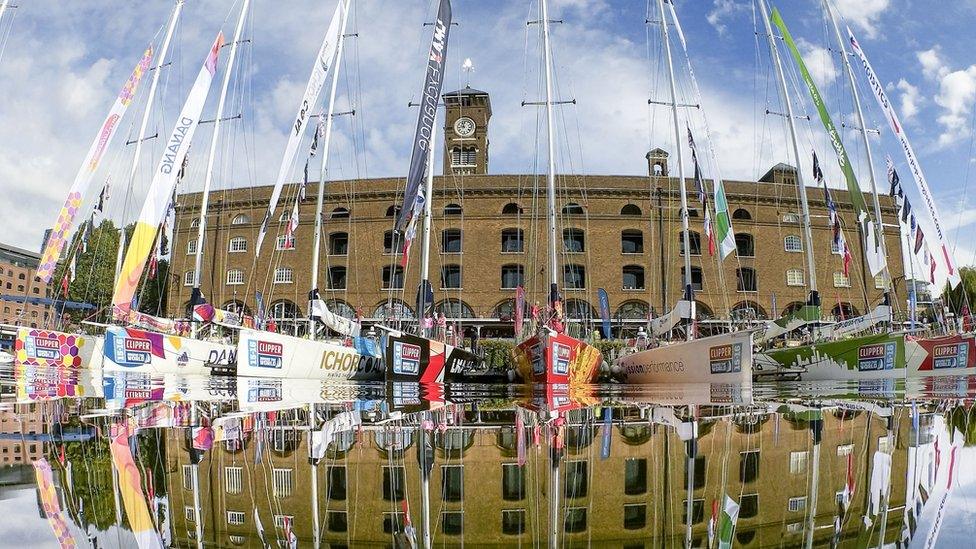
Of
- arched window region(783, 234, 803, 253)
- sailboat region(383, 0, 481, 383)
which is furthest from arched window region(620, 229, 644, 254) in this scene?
sailboat region(383, 0, 481, 383)

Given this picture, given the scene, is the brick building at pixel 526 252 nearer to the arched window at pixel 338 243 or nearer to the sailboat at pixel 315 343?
the arched window at pixel 338 243

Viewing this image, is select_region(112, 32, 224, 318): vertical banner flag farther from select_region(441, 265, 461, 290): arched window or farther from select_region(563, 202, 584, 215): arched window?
select_region(563, 202, 584, 215): arched window

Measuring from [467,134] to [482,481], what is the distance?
2098 inches

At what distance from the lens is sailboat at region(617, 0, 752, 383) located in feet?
58.6

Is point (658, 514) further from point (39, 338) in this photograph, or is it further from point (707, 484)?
point (39, 338)

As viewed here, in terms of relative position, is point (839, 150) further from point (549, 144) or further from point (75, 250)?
point (75, 250)

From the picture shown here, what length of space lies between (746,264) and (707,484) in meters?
45.7

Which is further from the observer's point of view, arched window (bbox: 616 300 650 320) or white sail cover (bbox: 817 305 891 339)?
arched window (bbox: 616 300 650 320)

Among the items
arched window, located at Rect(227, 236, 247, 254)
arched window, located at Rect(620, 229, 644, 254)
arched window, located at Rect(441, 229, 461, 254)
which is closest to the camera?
arched window, located at Rect(620, 229, 644, 254)

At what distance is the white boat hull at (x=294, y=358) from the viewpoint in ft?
60.6

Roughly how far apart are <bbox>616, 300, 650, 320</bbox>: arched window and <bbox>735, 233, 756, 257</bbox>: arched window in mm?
8284

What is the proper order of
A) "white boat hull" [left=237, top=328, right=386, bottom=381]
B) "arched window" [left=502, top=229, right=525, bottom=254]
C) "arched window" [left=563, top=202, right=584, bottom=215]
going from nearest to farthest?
"white boat hull" [left=237, top=328, right=386, bottom=381] → "arched window" [left=502, top=229, right=525, bottom=254] → "arched window" [left=563, top=202, right=584, bottom=215]

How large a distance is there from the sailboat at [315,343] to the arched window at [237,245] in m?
26.0

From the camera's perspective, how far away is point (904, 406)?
7.91m
